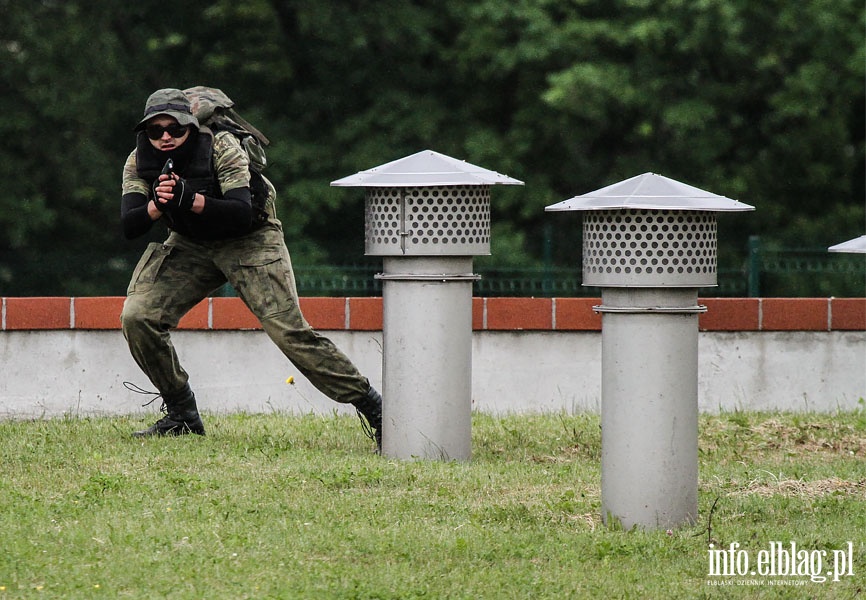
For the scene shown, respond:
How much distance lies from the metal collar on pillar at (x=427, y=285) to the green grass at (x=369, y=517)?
25 centimetres

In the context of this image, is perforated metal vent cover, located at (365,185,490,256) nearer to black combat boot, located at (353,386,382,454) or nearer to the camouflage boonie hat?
black combat boot, located at (353,386,382,454)

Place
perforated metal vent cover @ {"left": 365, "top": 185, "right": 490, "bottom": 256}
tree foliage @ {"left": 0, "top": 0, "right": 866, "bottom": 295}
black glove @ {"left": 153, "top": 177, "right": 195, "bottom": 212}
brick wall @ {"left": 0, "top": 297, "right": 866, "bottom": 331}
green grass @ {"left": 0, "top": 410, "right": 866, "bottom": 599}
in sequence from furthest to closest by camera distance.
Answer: tree foliage @ {"left": 0, "top": 0, "right": 866, "bottom": 295} < brick wall @ {"left": 0, "top": 297, "right": 866, "bottom": 331} < perforated metal vent cover @ {"left": 365, "top": 185, "right": 490, "bottom": 256} < black glove @ {"left": 153, "top": 177, "right": 195, "bottom": 212} < green grass @ {"left": 0, "top": 410, "right": 866, "bottom": 599}

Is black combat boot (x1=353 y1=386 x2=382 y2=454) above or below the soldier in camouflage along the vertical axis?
below

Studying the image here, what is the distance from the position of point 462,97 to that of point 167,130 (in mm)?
12419

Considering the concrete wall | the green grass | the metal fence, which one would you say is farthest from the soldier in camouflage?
the metal fence

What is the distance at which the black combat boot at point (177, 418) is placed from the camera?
7074 mm

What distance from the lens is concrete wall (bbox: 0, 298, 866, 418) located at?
27.8 ft

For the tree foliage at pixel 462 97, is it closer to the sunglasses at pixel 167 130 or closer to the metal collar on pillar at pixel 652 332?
the sunglasses at pixel 167 130

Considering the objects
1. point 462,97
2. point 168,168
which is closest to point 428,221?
point 168,168

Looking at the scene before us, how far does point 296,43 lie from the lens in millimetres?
18719

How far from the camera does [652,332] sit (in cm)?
489

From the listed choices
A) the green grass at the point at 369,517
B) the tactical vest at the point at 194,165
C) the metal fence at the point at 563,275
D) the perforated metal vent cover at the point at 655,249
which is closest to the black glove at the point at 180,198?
the tactical vest at the point at 194,165

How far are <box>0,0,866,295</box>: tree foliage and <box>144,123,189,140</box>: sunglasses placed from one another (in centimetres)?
992

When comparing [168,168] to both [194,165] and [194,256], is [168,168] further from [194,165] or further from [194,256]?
[194,256]
